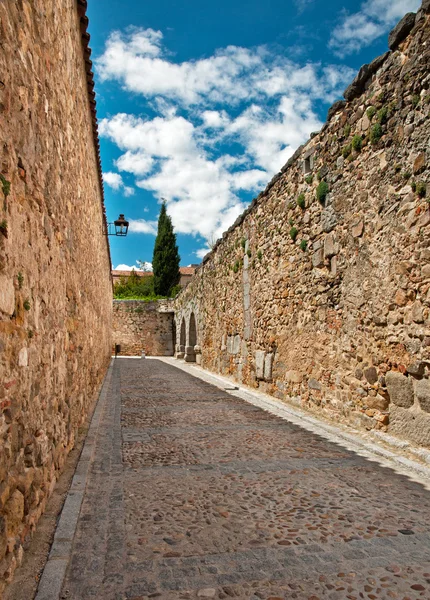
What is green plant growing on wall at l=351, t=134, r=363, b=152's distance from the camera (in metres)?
5.54

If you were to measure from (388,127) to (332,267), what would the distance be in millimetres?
1907

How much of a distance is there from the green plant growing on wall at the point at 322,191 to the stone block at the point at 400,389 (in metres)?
2.79

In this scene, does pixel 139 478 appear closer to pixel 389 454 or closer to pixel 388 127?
pixel 389 454

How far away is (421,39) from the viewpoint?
14.8 ft

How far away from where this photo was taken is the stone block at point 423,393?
4.25 m

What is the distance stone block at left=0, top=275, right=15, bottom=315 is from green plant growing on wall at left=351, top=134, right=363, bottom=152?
471 centimetres

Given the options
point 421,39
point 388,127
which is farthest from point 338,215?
point 421,39

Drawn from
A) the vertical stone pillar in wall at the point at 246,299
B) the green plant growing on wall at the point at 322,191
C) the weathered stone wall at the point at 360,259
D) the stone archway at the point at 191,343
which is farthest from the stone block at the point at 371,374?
the stone archway at the point at 191,343

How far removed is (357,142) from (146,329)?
21.5 meters

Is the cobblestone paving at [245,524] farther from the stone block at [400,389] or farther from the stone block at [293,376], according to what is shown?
the stone block at [293,376]

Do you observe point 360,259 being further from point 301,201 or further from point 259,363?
point 259,363

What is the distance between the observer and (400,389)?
466cm

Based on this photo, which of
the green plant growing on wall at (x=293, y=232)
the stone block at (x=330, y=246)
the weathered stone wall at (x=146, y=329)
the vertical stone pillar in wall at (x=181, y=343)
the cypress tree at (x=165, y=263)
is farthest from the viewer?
the cypress tree at (x=165, y=263)

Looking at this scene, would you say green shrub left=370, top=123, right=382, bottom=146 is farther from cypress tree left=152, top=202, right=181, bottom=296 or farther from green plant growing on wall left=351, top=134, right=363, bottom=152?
cypress tree left=152, top=202, right=181, bottom=296
